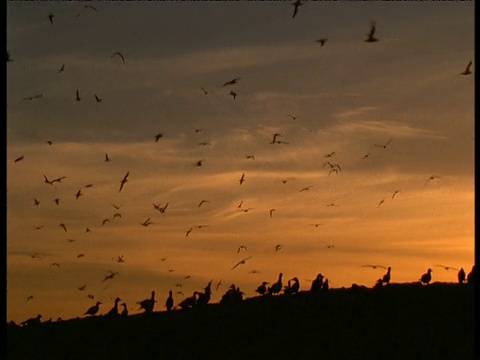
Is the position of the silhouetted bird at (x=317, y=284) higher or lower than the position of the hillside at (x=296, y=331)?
higher

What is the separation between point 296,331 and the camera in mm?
47281

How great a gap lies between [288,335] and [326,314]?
2991mm

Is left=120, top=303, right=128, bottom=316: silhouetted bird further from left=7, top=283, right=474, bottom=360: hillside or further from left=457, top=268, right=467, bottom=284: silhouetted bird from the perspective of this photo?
left=457, top=268, right=467, bottom=284: silhouetted bird

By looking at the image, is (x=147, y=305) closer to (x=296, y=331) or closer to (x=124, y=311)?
(x=124, y=311)

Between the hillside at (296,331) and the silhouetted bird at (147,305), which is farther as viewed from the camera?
the silhouetted bird at (147,305)

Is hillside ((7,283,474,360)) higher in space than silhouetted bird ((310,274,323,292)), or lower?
lower

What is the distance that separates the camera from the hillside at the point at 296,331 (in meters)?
44.6

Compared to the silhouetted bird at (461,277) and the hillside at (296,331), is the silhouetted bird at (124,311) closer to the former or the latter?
the hillside at (296,331)

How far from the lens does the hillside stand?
44603 mm

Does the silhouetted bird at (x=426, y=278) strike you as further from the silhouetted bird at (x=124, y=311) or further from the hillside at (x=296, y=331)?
the silhouetted bird at (x=124, y=311)

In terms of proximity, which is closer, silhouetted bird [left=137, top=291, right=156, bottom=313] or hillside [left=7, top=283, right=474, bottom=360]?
hillside [left=7, top=283, right=474, bottom=360]

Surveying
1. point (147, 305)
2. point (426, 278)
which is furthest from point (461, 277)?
point (147, 305)

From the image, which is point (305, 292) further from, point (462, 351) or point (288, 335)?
point (462, 351)

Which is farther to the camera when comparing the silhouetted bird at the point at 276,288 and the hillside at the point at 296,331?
the silhouetted bird at the point at 276,288
